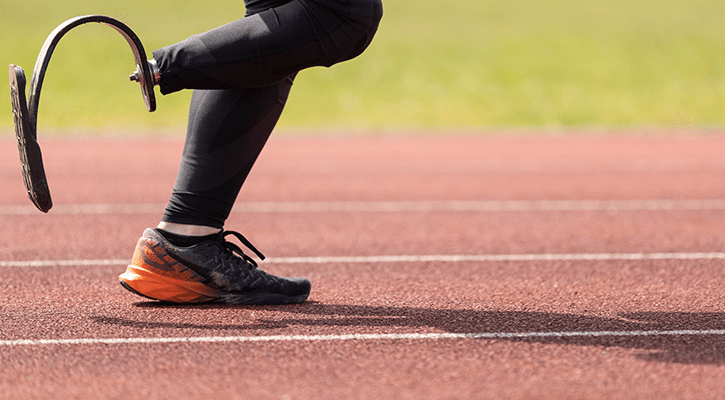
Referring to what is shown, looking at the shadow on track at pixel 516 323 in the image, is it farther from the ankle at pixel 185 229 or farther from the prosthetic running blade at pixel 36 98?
the prosthetic running blade at pixel 36 98

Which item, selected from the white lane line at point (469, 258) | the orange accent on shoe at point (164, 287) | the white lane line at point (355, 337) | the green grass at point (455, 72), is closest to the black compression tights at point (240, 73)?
the orange accent on shoe at point (164, 287)

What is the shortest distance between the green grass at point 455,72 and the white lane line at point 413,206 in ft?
35.5

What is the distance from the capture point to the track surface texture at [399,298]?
2404 millimetres

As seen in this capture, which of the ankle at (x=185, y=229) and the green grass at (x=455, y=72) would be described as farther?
the green grass at (x=455, y=72)

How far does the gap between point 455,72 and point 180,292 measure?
21.0 metres

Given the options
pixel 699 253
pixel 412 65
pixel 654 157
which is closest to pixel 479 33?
pixel 412 65

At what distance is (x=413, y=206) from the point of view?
271 inches

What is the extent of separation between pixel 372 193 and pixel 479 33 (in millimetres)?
21322

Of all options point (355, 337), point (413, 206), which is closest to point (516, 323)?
point (355, 337)

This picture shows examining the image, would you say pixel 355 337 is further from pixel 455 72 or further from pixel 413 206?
pixel 455 72

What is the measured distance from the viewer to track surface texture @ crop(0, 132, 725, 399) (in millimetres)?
2404

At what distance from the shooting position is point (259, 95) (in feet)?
10.3

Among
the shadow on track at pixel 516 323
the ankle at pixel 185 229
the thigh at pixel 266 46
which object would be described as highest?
the thigh at pixel 266 46

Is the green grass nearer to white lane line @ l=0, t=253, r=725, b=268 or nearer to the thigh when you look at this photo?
white lane line @ l=0, t=253, r=725, b=268
